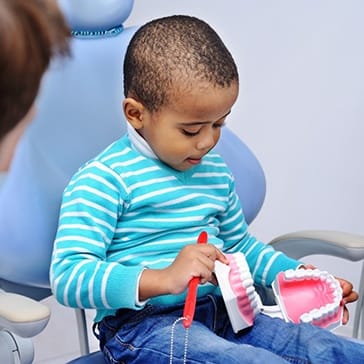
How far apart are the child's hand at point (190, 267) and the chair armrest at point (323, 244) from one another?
0.28 m

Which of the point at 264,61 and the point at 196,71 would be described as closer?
the point at 196,71

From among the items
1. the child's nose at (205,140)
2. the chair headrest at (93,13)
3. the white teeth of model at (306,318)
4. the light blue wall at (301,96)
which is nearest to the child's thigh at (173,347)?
the white teeth of model at (306,318)

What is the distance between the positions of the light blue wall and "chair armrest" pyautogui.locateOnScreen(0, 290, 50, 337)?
0.82 meters

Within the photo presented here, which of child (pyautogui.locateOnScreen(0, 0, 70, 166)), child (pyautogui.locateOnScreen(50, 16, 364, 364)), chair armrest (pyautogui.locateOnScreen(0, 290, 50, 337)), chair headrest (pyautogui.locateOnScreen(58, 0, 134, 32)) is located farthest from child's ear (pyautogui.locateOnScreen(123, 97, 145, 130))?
child (pyautogui.locateOnScreen(0, 0, 70, 166))

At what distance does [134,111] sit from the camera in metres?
1.09

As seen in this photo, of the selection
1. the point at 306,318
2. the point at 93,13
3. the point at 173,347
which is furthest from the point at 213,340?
the point at 93,13

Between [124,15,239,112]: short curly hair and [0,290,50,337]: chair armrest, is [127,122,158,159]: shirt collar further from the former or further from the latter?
[0,290,50,337]: chair armrest

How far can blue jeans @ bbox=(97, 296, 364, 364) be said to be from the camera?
100 cm

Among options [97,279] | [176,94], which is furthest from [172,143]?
[97,279]

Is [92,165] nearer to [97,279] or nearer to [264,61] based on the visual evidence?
[97,279]

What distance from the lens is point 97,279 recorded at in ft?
3.36

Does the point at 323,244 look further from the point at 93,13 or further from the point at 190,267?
the point at 93,13

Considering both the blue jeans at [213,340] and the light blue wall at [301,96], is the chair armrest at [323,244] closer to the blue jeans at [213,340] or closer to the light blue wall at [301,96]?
the blue jeans at [213,340]

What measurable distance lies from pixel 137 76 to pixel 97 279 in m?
0.26
